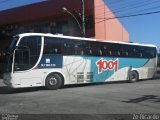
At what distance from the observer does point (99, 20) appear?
3525cm

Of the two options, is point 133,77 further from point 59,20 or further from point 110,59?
point 59,20

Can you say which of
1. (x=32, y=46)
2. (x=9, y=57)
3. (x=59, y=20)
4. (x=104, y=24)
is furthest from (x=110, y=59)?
(x=59, y=20)

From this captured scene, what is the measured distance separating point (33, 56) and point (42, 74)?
1125 mm

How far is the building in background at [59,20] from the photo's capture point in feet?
115

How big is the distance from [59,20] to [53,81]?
726 inches

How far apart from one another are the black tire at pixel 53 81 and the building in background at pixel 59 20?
43.1 ft

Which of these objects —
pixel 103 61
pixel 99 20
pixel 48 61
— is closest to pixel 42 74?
pixel 48 61

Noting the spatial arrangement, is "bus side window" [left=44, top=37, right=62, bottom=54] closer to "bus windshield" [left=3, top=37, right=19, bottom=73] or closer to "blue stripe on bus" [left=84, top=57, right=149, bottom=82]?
"bus windshield" [left=3, top=37, right=19, bottom=73]

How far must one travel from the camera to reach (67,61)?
2077 cm

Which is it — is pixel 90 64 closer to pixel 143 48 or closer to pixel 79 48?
pixel 79 48

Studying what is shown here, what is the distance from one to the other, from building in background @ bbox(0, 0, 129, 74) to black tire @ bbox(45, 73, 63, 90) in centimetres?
1313

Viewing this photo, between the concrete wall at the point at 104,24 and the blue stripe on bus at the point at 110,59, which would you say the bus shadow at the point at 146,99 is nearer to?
the blue stripe on bus at the point at 110,59

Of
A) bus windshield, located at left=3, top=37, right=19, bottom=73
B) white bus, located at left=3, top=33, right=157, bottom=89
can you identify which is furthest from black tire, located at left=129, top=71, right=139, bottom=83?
bus windshield, located at left=3, top=37, right=19, bottom=73

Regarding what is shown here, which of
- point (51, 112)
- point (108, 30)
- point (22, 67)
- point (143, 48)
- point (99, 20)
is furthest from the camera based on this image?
point (108, 30)
